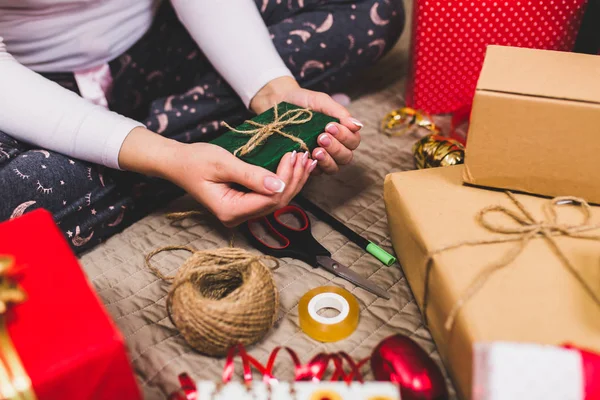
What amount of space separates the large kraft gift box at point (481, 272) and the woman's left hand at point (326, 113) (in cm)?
11

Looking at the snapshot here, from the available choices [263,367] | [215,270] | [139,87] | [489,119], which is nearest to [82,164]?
[139,87]

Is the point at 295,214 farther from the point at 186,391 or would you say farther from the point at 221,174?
the point at 186,391

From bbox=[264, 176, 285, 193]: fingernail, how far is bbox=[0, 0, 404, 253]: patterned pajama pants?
30 centimetres

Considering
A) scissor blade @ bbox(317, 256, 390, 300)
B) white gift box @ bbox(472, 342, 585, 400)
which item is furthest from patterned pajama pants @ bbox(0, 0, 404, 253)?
white gift box @ bbox(472, 342, 585, 400)

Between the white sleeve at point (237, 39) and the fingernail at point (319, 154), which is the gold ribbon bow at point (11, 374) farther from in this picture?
the white sleeve at point (237, 39)

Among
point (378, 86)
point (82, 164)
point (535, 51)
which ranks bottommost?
point (378, 86)


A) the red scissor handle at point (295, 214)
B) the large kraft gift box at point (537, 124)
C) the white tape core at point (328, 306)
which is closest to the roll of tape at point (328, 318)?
the white tape core at point (328, 306)

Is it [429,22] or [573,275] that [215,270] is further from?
[429,22]

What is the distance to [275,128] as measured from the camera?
29.1 inches

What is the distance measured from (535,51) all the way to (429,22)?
0.95 feet

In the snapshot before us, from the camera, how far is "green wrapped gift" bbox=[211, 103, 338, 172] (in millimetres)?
708

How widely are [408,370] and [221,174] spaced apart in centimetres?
34

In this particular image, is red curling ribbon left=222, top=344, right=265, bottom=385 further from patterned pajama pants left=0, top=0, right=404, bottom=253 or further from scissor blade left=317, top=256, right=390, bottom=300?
patterned pajama pants left=0, top=0, right=404, bottom=253

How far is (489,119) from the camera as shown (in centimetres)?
63
